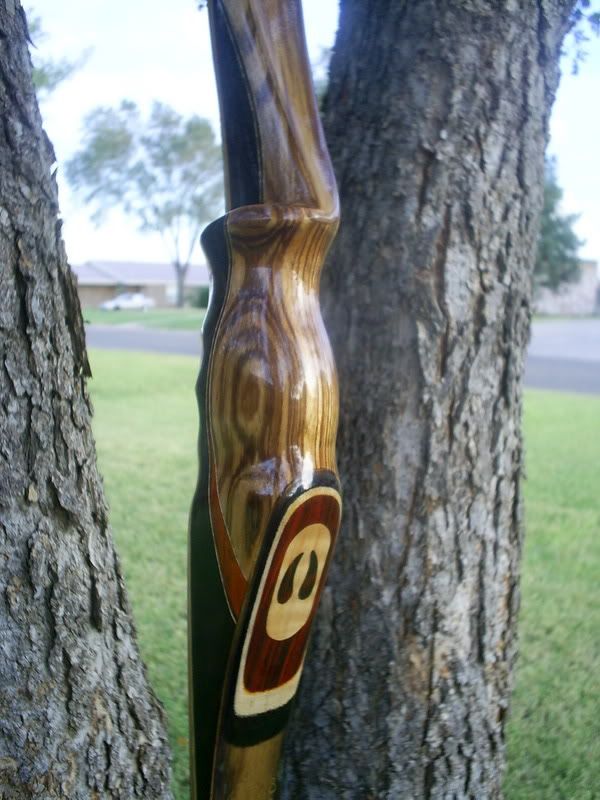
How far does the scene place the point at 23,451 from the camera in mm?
888

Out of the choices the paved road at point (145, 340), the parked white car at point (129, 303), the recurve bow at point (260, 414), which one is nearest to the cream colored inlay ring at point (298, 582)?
the recurve bow at point (260, 414)

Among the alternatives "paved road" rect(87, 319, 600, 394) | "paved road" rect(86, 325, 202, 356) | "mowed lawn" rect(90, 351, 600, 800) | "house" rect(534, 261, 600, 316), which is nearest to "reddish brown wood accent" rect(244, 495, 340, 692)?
"mowed lawn" rect(90, 351, 600, 800)

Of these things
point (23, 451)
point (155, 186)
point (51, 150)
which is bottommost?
point (23, 451)

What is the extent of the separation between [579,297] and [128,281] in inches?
514

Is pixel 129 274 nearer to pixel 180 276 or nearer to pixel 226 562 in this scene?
pixel 180 276

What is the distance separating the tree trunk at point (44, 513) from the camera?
88cm

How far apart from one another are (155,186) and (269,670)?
12.3 meters

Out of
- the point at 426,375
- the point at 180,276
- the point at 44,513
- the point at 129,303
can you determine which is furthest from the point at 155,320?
the point at 44,513

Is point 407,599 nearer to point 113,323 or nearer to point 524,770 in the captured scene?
point 524,770

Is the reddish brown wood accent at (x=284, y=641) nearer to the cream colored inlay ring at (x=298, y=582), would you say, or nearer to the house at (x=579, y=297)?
the cream colored inlay ring at (x=298, y=582)

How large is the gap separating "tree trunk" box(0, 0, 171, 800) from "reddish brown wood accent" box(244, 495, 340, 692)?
0.71 ft

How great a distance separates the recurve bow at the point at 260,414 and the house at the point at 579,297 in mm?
19171

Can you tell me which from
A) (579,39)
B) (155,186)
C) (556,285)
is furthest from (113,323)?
(579,39)

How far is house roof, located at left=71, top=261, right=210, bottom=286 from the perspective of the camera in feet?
78.7
